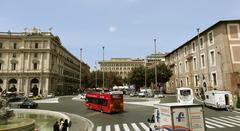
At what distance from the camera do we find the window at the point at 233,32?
1627 inches

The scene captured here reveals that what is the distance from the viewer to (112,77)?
111 m

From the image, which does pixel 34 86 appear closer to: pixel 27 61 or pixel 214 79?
pixel 27 61

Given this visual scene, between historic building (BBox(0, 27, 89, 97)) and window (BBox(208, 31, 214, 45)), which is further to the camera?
historic building (BBox(0, 27, 89, 97))

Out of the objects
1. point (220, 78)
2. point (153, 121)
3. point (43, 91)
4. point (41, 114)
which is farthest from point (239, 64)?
point (43, 91)

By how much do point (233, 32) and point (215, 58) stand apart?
6.09 m

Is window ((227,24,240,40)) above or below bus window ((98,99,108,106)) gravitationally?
above

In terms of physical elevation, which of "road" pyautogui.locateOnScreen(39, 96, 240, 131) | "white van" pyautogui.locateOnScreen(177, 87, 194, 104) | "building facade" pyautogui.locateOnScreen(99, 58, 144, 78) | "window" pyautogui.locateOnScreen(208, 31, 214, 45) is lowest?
"road" pyautogui.locateOnScreen(39, 96, 240, 131)

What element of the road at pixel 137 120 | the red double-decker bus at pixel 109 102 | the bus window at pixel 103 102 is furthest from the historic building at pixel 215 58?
the bus window at pixel 103 102

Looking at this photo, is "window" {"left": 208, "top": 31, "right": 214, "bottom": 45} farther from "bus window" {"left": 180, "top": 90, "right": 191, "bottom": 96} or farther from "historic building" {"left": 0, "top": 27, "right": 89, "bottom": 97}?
"historic building" {"left": 0, "top": 27, "right": 89, "bottom": 97}

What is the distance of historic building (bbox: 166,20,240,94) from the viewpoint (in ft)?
131

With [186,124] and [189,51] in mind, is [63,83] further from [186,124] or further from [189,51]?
[186,124]

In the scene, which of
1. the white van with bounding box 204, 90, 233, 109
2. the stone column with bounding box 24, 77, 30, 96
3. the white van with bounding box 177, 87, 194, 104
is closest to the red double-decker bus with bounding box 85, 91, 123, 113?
the white van with bounding box 177, 87, 194, 104

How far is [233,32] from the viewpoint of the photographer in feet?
136

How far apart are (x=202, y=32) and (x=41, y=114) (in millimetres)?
38682
